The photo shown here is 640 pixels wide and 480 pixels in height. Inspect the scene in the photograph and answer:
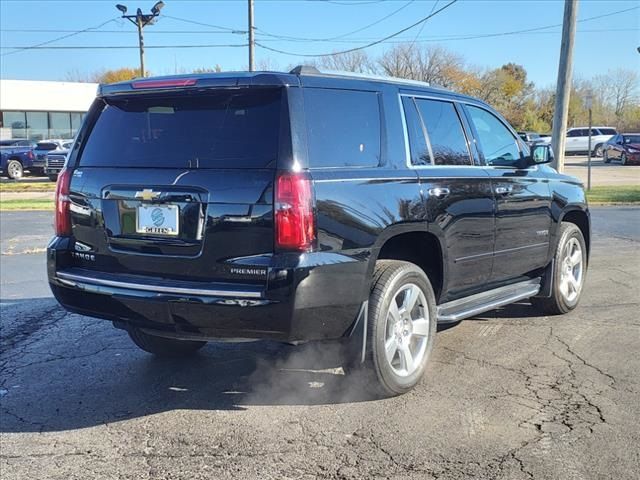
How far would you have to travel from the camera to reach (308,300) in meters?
3.58

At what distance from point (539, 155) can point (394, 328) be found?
2.41 metres

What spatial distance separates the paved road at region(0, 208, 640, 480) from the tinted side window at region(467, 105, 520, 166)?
4.89ft

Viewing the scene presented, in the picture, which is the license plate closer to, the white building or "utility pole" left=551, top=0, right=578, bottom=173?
"utility pole" left=551, top=0, right=578, bottom=173

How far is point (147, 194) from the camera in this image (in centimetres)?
384

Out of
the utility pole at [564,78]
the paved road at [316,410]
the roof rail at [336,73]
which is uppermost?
the utility pole at [564,78]

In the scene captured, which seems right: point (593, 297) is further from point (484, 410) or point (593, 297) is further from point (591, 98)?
point (591, 98)

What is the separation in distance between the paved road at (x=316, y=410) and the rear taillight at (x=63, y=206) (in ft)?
3.67

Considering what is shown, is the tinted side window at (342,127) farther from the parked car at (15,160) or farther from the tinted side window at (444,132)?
the parked car at (15,160)

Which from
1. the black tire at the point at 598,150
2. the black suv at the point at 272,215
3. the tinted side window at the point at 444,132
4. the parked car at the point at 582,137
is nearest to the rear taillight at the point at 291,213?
the black suv at the point at 272,215

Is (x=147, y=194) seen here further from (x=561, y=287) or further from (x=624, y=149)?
(x=624, y=149)

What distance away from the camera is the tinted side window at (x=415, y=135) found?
177 inches

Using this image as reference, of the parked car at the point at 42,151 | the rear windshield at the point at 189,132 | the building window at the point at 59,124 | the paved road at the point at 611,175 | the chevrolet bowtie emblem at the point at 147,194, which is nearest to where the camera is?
the rear windshield at the point at 189,132

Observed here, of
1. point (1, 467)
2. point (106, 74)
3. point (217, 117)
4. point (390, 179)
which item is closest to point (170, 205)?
point (217, 117)

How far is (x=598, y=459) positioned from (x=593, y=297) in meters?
3.91
